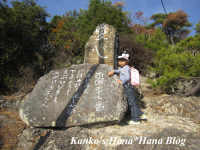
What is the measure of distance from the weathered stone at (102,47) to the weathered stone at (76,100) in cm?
129

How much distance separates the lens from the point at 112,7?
1215 centimetres

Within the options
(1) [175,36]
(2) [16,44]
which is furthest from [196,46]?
(1) [175,36]

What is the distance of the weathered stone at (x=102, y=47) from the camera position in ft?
16.2

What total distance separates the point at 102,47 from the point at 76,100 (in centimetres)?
240

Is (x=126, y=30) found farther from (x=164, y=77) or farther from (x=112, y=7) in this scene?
(x=164, y=77)

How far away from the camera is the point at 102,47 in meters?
5.08

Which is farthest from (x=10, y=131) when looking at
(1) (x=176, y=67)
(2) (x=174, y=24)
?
(2) (x=174, y=24)

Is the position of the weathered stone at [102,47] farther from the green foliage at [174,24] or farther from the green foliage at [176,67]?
the green foliage at [174,24]

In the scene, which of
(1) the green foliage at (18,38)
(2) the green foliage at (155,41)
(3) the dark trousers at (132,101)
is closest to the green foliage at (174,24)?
(2) the green foliage at (155,41)

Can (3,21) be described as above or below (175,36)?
below

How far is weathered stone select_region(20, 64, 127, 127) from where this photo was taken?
302 cm

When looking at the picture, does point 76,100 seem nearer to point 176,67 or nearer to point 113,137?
point 113,137

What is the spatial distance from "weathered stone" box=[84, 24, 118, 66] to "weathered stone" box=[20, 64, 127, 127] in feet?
4.23

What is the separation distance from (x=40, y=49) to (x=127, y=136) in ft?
28.4
